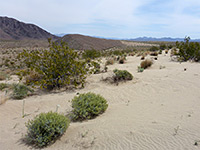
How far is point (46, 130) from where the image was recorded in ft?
12.7

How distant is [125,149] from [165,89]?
3923 mm

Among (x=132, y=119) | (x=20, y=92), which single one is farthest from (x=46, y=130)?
(x=20, y=92)

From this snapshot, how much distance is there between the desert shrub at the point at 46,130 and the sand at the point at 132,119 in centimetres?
16

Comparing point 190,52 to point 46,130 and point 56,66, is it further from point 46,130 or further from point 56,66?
point 46,130

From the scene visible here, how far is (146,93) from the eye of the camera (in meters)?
6.45

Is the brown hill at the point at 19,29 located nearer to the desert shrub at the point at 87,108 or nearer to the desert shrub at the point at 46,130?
the desert shrub at the point at 87,108

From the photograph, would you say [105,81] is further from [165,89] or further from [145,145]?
[145,145]

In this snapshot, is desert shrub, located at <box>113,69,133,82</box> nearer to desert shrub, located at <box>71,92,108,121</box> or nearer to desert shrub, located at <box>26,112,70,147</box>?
desert shrub, located at <box>71,92,108,121</box>

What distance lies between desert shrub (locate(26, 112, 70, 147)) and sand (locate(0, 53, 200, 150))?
0.16 metres

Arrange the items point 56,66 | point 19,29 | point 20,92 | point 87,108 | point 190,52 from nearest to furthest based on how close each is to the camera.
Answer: point 87,108 < point 20,92 < point 56,66 < point 190,52 < point 19,29

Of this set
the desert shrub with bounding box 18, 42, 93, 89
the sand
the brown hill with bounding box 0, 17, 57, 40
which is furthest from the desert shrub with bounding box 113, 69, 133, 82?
the brown hill with bounding box 0, 17, 57, 40

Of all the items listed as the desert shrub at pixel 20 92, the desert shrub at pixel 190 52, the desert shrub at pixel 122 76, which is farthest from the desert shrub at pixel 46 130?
the desert shrub at pixel 190 52

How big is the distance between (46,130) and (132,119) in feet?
6.97

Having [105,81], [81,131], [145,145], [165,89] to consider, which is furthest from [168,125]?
[105,81]
